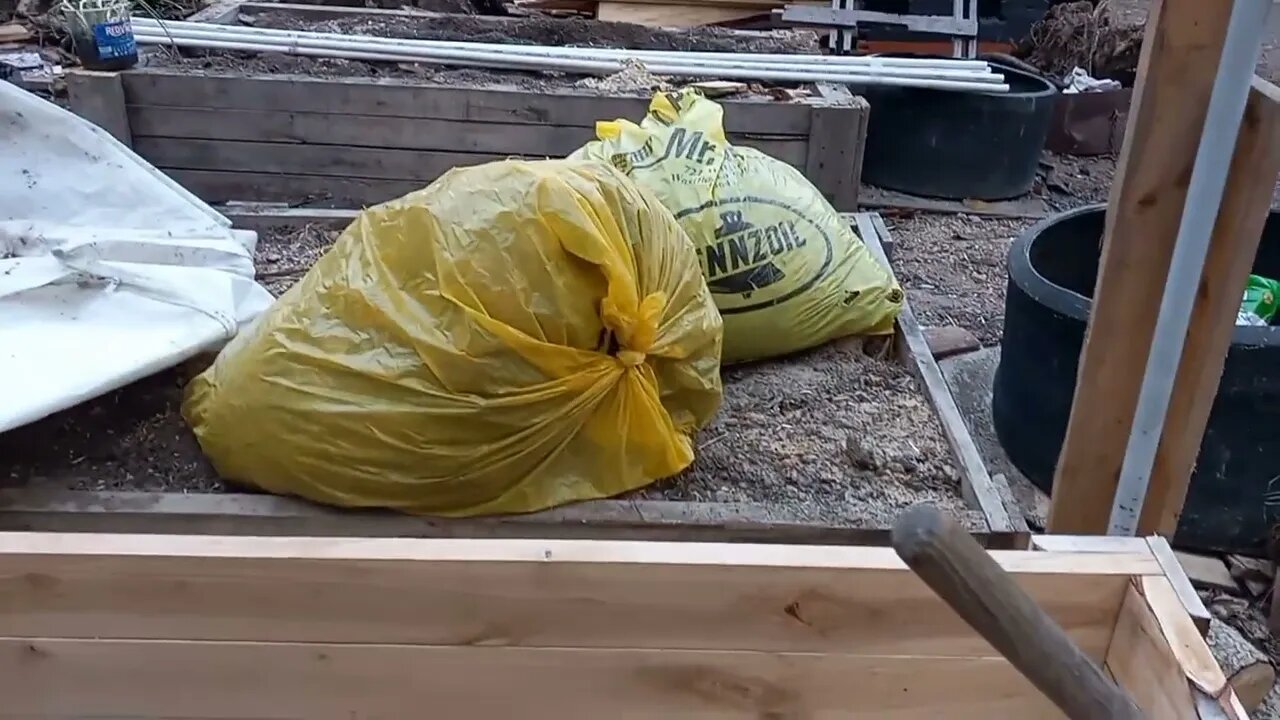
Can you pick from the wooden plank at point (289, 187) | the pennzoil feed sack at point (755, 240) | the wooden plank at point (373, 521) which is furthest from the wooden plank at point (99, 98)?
the wooden plank at point (373, 521)

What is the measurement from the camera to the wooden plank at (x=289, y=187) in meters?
3.08

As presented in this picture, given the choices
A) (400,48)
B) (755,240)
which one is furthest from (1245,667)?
(400,48)

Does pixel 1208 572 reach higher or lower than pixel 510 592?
lower

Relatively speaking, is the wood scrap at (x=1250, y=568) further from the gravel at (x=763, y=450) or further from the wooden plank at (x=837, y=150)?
the wooden plank at (x=837, y=150)

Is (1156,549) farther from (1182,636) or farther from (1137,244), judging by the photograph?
(1137,244)

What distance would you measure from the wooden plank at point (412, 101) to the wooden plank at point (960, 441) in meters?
0.62

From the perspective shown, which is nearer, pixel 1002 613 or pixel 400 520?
pixel 1002 613

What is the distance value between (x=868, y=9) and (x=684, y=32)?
1374mm

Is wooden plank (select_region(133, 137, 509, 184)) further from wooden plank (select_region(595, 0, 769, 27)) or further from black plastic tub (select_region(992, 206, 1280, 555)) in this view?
wooden plank (select_region(595, 0, 769, 27))

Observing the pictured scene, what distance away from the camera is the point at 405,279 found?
1618mm

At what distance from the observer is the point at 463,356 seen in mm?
1555

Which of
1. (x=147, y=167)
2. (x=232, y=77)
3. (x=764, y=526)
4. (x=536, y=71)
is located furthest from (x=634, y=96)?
(x=764, y=526)

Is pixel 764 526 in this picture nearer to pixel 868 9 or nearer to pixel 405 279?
pixel 405 279

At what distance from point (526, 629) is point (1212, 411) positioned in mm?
1615
